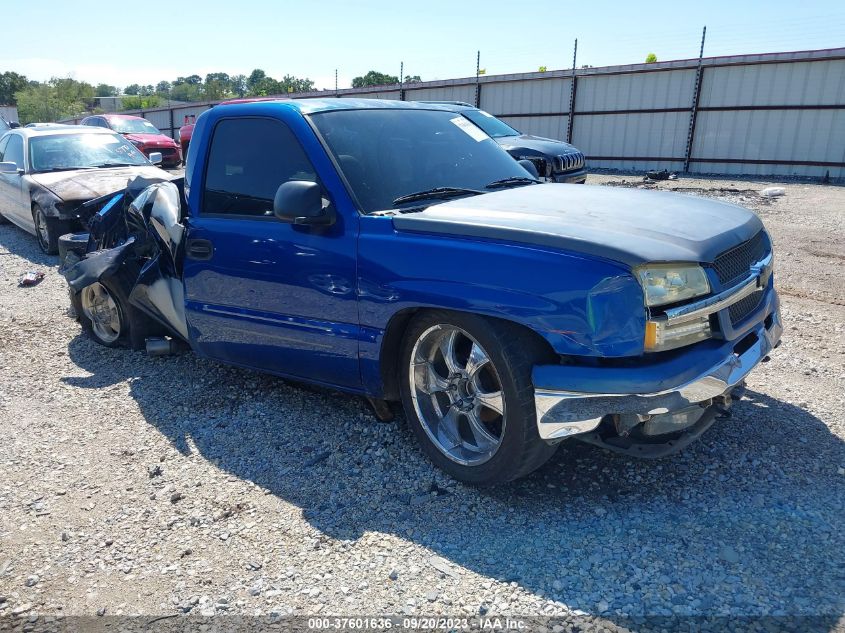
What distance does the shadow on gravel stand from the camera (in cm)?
244

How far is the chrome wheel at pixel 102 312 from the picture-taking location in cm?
525

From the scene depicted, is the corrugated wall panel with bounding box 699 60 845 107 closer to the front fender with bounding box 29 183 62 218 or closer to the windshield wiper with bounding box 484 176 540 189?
the windshield wiper with bounding box 484 176 540 189

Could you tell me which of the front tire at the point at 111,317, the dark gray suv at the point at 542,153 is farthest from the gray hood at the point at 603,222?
the dark gray suv at the point at 542,153

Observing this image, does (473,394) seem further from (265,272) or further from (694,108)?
(694,108)

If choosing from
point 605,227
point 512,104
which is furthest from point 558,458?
point 512,104

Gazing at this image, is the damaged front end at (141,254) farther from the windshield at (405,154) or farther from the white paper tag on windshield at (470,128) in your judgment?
the white paper tag on windshield at (470,128)

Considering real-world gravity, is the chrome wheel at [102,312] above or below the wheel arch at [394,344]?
below

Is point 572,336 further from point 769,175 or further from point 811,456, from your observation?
point 769,175

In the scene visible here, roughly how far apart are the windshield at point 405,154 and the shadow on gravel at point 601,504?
1.41 metres

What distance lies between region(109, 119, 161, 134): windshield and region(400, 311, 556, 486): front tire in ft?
61.8

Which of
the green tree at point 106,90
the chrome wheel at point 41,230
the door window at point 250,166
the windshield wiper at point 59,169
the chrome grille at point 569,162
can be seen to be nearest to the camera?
the door window at point 250,166

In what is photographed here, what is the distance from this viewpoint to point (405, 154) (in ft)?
12.1

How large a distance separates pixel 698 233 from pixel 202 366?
3.64 metres

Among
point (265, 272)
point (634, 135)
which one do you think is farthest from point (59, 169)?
point (634, 135)
